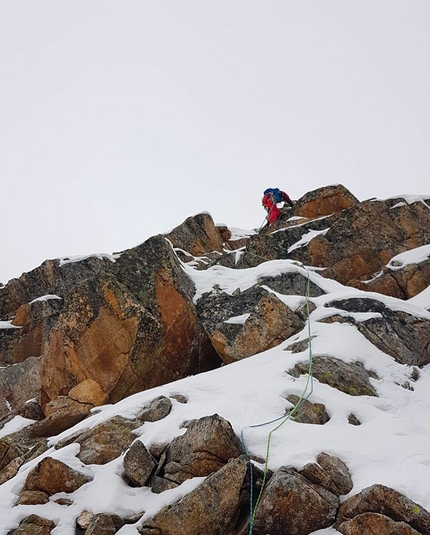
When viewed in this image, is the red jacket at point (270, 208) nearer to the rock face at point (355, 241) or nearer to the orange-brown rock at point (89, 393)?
the rock face at point (355, 241)

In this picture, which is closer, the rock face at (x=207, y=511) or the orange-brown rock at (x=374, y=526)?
the orange-brown rock at (x=374, y=526)

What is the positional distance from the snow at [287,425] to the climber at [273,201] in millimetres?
12802

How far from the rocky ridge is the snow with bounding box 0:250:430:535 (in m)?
0.13

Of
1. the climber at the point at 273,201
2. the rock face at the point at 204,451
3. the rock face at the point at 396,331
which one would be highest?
the climber at the point at 273,201

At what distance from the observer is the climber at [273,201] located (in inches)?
985

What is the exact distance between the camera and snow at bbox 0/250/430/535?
610 cm

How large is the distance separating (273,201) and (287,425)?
62.7 feet

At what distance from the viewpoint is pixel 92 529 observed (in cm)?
568

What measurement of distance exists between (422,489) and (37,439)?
8.18 meters

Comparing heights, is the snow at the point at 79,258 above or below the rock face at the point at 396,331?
above

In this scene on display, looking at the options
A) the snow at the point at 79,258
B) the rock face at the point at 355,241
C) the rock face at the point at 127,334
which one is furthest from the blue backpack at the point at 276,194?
the rock face at the point at 127,334

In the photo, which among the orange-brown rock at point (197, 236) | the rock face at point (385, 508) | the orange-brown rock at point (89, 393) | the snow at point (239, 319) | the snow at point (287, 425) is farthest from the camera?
the orange-brown rock at point (197, 236)

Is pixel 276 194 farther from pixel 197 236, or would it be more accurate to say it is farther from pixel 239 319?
pixel 239 319

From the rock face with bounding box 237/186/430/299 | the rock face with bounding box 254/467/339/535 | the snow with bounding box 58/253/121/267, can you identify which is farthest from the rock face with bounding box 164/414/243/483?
the snow with bounding box 58/253/121/267
